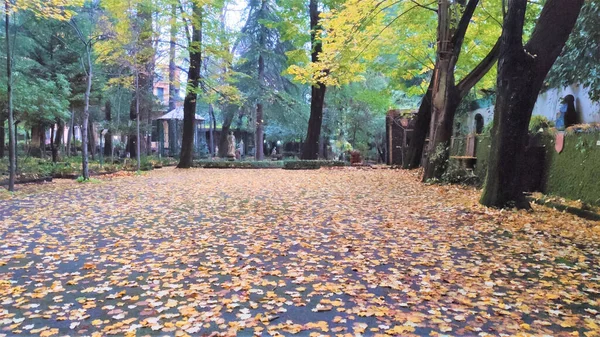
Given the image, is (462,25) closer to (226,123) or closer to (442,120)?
(442,120)

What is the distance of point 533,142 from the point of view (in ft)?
30.6

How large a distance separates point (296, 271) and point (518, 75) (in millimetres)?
5433

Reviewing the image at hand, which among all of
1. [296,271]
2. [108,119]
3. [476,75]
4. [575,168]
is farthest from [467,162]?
[108,119]

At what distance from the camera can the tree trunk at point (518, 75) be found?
23.1 ft

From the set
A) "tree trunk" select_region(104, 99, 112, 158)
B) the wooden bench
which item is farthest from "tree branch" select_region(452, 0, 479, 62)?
"tree trunk" select_region(104, 99, 112, 158)

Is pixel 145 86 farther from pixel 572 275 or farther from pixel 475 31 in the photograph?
pixel 572 275

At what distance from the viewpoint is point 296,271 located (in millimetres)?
4117

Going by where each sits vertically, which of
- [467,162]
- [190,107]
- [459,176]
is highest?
[190,107]

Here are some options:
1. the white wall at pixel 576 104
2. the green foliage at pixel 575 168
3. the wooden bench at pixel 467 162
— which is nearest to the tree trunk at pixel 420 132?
the white wall at pixel 576 104

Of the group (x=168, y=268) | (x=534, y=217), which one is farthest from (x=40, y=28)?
(x=534, y=217)

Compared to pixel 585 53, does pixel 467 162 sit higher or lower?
lower

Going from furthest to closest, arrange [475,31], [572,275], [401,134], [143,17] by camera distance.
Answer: [401,134], [143,17], [475,31], [572,275]

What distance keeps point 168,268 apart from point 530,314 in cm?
323

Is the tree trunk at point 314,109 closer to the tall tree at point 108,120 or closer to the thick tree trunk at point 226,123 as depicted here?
the thick tree trunk at point 226,123
